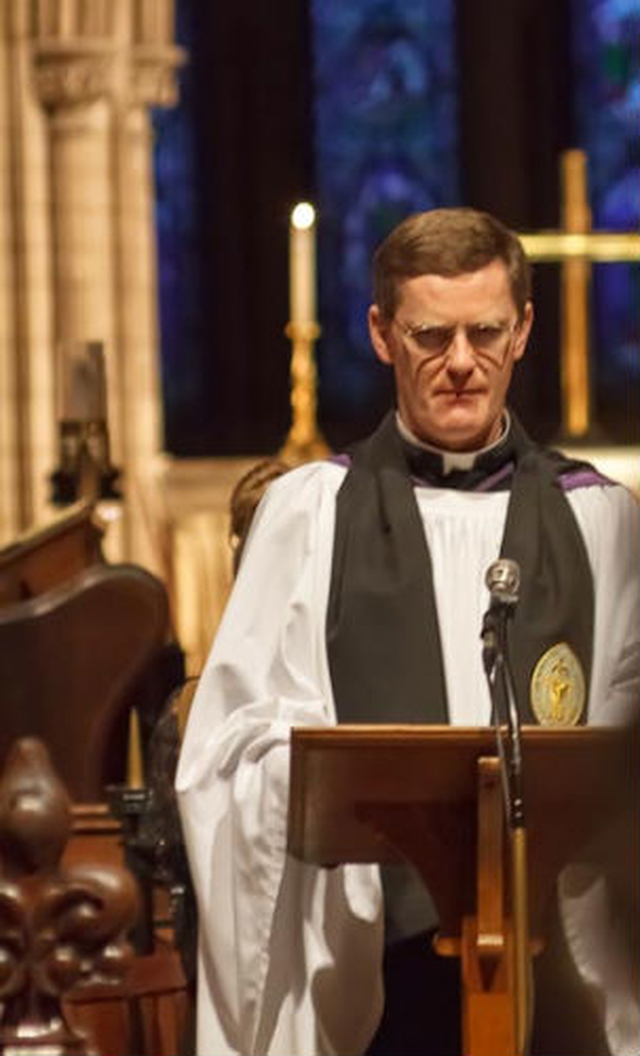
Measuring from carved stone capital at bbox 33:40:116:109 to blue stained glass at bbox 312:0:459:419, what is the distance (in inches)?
104

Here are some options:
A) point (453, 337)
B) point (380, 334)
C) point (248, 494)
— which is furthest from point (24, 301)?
point (453, 337)

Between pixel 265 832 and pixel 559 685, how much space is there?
43 cm

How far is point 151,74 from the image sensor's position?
50.6ft

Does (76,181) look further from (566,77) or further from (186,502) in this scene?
(566,77)

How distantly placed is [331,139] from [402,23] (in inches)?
28.2

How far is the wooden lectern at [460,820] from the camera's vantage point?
467 centimetres

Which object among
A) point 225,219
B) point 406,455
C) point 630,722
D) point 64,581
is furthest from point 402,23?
point 630,722

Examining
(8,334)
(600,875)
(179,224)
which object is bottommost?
(8,334)

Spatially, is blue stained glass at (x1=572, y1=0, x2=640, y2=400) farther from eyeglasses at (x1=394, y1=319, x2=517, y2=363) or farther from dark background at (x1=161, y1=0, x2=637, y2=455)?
eyeglasses at (x1=394, y1=319, x2=517, y2=363)

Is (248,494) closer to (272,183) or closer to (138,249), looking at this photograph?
(138,249)

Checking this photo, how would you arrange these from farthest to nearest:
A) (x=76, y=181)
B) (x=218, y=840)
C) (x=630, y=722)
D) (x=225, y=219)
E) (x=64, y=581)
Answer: (x=225, y=219) < (x=76, y=181) < (x=64, y=581) < (x=218, y=840) < (x=630, y=722)

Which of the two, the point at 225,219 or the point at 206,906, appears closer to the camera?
the point at 206,906

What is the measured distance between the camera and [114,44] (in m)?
15.4

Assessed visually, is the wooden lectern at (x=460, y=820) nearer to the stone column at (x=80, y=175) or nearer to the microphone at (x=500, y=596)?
the microphone at (x=500, y=596)
